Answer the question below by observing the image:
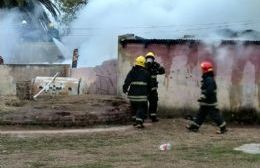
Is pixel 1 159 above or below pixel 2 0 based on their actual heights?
below

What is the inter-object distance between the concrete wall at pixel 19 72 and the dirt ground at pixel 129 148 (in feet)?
27.0

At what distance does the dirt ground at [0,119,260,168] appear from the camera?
983 cm

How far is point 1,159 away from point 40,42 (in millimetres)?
20199

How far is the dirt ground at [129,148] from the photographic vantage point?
32.2ft

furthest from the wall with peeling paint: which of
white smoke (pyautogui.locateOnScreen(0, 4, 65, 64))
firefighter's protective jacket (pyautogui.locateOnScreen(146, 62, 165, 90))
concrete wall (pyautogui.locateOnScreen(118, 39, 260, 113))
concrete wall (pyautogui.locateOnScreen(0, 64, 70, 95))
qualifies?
white smoke (pyautogui.locateOnScreen(0, 4, 65, 64))

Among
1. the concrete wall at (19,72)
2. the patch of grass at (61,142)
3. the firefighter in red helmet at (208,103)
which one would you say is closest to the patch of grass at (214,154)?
the patch of grass at (61,142)

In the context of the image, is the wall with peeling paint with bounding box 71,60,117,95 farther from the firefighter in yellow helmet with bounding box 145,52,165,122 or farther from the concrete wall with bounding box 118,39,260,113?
the firefighter in yellow helmet with bounding box 145,52,165,122

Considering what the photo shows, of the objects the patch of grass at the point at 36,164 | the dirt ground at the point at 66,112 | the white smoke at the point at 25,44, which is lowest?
the patch of grass at the point at 36,164

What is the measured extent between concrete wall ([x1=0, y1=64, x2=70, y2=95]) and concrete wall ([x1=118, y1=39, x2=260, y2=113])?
601 cm

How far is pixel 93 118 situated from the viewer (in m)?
14.4

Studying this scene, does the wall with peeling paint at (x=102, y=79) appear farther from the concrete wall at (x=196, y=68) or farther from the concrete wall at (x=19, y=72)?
the concrete wall at (x=196, y=68)

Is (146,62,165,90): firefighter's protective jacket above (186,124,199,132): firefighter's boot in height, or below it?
above

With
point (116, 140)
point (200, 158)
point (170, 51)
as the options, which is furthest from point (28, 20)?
point (200, 158)

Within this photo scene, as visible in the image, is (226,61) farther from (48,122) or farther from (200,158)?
(200,158)
